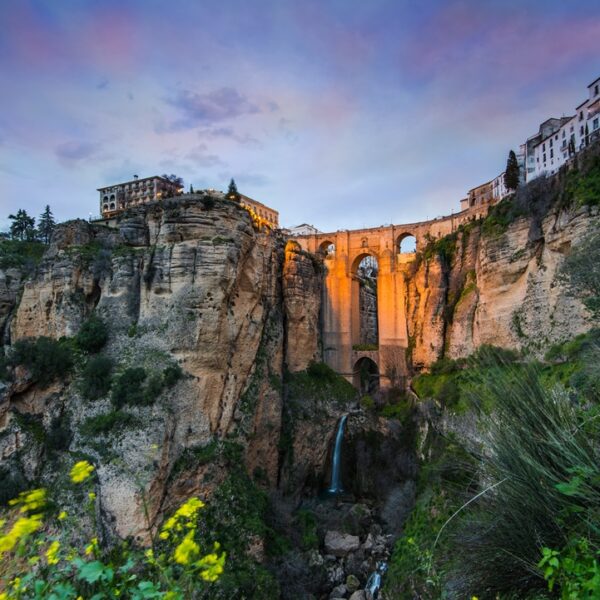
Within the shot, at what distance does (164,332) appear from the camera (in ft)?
53.9

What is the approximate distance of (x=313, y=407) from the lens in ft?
74.2

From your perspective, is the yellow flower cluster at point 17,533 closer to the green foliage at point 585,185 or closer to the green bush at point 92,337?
the green bush at point 92,337

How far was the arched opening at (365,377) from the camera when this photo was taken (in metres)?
28.8

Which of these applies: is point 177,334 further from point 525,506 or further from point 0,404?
point 525,506

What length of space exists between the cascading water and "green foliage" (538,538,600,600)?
529 inches

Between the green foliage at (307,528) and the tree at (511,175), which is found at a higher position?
the tree at (511,175)

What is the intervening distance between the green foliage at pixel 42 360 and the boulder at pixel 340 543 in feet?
40.1

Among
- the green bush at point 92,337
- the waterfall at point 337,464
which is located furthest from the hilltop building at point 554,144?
the green bush at point 92,337

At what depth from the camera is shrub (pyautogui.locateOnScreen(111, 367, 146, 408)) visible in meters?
14.8

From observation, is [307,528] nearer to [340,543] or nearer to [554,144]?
[340,543]

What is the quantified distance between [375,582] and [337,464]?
820cm

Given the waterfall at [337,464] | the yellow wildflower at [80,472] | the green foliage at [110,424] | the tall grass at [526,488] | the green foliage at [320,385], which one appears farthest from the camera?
the green foliage at [320,385]

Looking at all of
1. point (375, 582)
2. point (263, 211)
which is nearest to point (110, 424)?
point (375, 582)

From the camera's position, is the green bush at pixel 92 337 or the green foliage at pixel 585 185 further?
the green bush at pixel 92 337
